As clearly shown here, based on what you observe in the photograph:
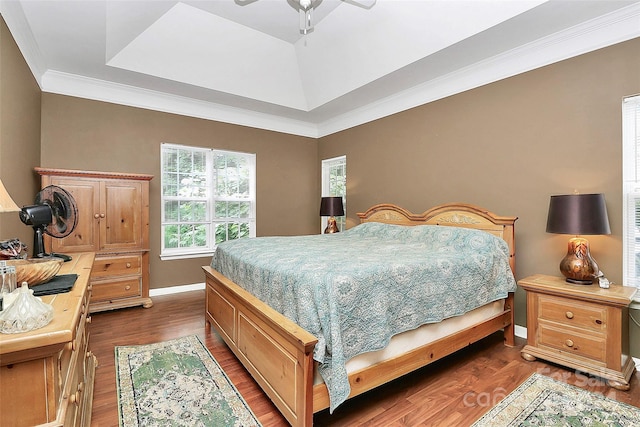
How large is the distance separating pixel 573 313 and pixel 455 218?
4.21ft

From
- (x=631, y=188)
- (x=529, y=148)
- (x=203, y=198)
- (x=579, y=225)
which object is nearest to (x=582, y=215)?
(x=579, y=225)

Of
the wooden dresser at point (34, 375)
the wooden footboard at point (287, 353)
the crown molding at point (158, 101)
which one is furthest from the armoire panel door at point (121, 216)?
the wooden dresser at point (34, 375)

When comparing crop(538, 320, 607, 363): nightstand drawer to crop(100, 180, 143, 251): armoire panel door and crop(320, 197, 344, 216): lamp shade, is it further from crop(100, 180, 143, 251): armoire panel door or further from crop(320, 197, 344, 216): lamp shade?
crop(100, 180, 143, 251): armoire panel door

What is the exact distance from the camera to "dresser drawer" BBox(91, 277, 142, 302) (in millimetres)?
3453

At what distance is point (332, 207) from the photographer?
15.4ft

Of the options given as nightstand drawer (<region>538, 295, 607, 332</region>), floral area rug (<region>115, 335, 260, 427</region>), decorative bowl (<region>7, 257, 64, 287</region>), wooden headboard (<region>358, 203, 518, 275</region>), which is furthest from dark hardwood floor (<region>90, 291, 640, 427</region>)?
decorative bowl (<region>7, 257, 64, 287</region>)

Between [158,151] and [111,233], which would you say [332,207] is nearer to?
[158,151]

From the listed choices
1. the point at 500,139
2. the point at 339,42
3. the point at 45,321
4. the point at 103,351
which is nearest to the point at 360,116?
the point at 339,42

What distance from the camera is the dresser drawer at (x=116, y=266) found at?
347 cm

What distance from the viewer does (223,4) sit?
330 centimetres

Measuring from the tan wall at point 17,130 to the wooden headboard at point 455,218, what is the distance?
12.0ft

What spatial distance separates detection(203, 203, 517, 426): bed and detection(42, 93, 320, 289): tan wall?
1939mm

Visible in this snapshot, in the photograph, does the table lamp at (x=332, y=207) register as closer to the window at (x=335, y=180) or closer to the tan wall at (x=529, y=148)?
the window at (x=335, y=180)

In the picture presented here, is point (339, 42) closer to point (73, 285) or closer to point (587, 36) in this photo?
point (587, 36)
